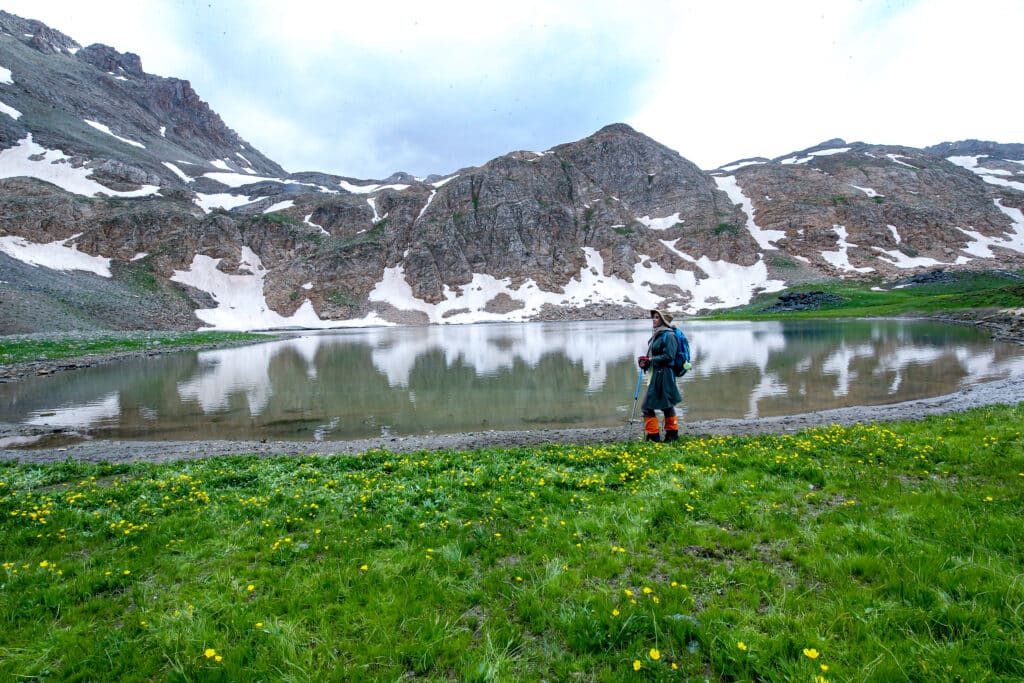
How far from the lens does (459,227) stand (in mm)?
146375

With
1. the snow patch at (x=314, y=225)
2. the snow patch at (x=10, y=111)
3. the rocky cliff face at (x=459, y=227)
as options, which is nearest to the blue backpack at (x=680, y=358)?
the rocky cliff face at (x=459, y=227)

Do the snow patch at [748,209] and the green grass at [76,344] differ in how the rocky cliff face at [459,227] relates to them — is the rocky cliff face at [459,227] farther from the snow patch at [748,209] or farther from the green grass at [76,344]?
the green grass at [76,344]

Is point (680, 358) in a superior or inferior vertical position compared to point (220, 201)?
inferior

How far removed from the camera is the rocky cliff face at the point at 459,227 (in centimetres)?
10362

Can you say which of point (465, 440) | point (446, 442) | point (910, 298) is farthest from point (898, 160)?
point (446, 442)

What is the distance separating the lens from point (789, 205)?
150875 mm

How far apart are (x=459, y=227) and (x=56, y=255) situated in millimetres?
97521

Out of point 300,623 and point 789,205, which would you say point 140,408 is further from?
point 789,205

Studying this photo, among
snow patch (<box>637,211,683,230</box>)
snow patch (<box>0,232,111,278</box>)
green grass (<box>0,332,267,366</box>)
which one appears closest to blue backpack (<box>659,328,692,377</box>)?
green grass (<box>0,332,267,366</box>)

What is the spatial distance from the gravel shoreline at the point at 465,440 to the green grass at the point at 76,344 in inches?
1017

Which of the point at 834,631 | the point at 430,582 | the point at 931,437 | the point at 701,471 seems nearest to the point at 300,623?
the point at 430,582

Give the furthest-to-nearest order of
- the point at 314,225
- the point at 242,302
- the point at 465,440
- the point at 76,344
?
the point at 314,225
the point at 242,302
the point at 76,344
the point at 465,440

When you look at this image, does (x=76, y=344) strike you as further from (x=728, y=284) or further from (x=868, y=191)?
(x=868, y=191)

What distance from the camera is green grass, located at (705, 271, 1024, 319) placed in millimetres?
68438
